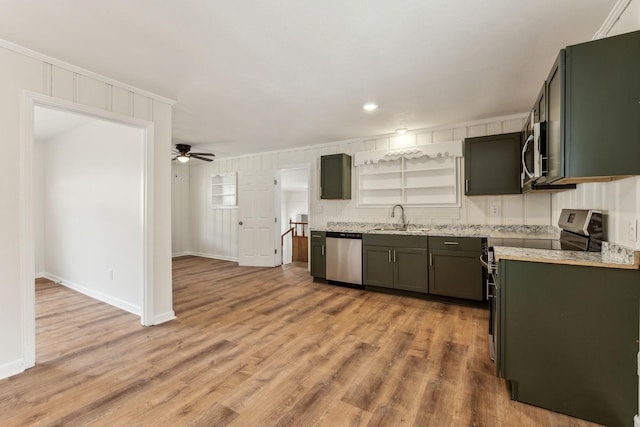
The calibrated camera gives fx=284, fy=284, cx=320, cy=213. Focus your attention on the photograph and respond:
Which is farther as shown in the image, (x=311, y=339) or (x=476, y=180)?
(x=476, y=180)

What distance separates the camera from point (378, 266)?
162 inches

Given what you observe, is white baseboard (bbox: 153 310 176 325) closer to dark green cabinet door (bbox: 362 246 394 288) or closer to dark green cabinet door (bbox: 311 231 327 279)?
dark green cabinet door (bbox: 311 231 327 279)

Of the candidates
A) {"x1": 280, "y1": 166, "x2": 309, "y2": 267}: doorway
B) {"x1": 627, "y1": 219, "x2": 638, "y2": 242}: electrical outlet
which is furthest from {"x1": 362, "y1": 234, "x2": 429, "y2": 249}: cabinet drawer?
{"x1": 627, "y1": 219, "x2": 638, "y2": 242}: electrical outlet

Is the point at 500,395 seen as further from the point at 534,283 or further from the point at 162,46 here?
the point at 162,46

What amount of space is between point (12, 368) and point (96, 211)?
224 cm

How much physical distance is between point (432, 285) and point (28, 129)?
4.33 metres

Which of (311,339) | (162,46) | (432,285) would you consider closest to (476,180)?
(432,285)

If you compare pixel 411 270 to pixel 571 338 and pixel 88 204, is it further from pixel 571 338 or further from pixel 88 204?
pixel 88 204

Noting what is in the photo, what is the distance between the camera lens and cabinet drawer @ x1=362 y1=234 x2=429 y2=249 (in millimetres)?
3790

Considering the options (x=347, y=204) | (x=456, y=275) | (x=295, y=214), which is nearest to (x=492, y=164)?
(x=456, y=275)

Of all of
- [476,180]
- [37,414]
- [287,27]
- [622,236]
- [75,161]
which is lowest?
[37,414]

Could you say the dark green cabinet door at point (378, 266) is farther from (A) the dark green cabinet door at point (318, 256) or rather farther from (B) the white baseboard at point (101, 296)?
(B) the white baseboard at point (101, 296)

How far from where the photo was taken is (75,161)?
168 inches

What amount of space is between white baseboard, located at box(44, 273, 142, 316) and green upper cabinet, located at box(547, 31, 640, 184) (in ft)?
13.6
